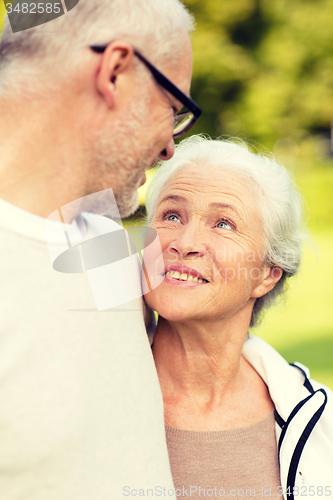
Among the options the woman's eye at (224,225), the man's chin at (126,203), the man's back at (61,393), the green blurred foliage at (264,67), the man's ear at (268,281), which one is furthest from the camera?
the green blurred foliage at (264,67)

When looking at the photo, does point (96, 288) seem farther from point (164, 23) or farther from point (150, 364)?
point (164, 23)

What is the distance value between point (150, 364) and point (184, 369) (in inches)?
26.3

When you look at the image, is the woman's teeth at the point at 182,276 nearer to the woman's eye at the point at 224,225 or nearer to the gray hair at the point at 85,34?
the woman's eye at the point at 224,225

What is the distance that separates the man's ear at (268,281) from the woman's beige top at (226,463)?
59 centimetres

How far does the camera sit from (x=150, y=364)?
5.20 ft

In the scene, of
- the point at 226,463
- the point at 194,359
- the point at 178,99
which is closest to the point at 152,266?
the point at 194,359

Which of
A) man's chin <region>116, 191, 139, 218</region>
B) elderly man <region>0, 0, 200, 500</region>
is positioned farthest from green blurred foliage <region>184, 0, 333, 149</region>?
elderly man <region>0, 0, 200, 500</region>

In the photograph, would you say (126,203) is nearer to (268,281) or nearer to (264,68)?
(268,281)

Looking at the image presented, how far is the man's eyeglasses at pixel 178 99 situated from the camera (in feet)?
4.43

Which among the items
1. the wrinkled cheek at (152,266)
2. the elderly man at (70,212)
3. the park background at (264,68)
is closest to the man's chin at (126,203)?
the elderly man at (70,212)

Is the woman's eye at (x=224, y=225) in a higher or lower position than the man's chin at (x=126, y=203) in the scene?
lower

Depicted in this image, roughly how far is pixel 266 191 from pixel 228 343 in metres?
0.71

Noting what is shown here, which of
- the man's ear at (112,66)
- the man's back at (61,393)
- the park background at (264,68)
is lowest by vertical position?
the park background at (264,68)

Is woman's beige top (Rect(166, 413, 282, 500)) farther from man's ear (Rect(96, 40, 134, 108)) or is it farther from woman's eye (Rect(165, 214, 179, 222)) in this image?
man's ear (Rect(96, 40, 134, 108))
